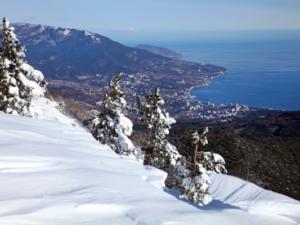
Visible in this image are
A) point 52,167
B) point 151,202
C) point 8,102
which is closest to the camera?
point 151,202

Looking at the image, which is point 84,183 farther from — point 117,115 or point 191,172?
point 117,115

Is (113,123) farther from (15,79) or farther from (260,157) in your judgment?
(260,157)

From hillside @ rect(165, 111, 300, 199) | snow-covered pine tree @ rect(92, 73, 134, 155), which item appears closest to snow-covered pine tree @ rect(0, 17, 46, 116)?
snow-covered pine tree @ rect(92, 73, 134, 155)

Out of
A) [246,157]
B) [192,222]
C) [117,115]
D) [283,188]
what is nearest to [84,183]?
[192,222]

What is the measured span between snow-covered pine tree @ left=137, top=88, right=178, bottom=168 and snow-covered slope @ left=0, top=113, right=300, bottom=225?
1730cm

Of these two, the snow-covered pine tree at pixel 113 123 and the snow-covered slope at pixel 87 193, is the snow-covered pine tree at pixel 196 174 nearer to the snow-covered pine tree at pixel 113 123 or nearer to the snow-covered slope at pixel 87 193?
the snow-covered pine tree at pixel 113 123

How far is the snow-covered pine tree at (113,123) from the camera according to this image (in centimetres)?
2741

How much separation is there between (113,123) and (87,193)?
21.7 metres

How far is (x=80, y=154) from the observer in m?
9.33

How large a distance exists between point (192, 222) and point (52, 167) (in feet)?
8.72

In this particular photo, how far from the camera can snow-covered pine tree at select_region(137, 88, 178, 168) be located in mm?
28547

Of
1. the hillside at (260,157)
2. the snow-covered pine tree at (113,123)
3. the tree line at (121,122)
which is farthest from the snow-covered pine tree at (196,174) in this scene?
the hillside at (260,157)

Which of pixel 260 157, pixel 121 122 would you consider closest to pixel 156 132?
pixel 121 122

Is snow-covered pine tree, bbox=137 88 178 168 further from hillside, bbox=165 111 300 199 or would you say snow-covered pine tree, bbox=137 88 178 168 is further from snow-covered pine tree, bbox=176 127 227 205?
hillside, bbox=165 111 300 199
